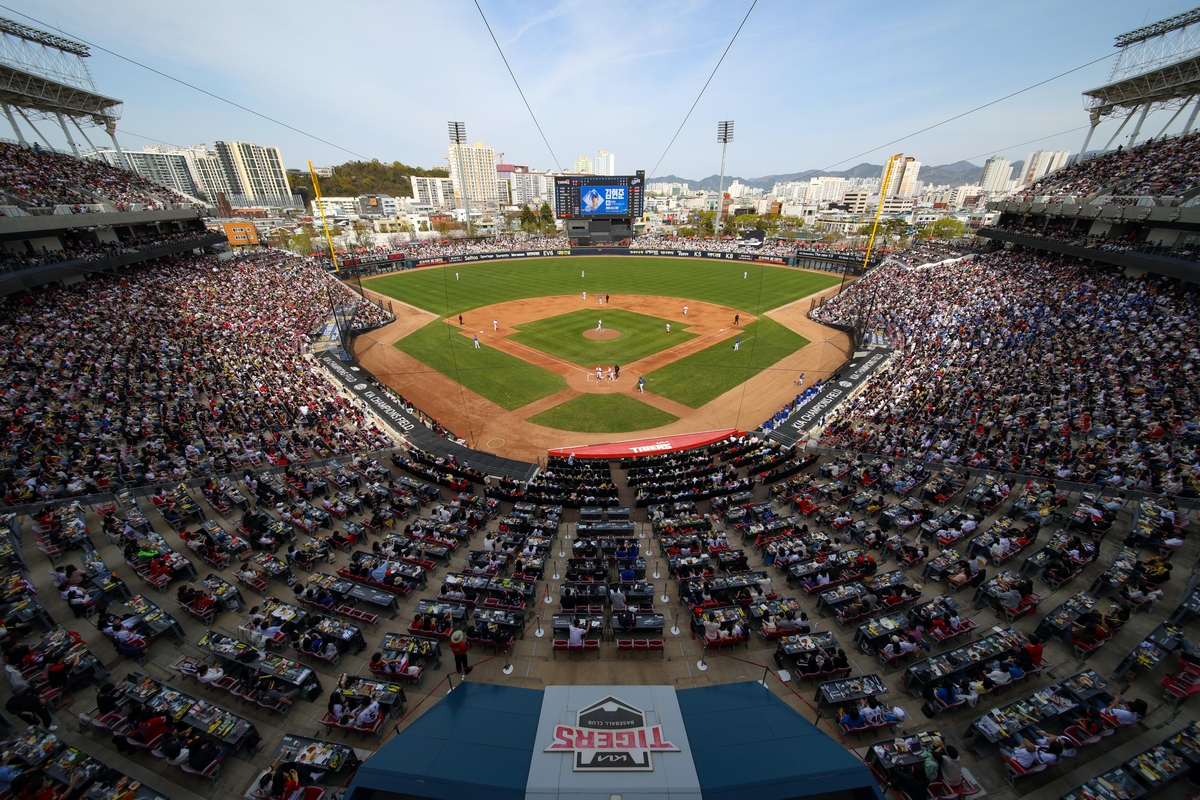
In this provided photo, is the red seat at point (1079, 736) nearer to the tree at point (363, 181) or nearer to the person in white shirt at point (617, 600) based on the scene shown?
the person in white shirt at point (617, 600)

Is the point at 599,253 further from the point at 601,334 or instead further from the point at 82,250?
the point at 82,250

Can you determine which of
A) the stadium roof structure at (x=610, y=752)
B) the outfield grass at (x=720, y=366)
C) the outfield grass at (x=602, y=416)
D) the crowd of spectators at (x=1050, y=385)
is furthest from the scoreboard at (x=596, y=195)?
the stadium roof structure at (x=610, y=752)

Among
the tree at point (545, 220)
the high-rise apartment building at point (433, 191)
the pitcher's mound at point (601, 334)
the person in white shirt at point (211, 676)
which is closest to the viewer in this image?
the person in white shirt at point (211, 676)

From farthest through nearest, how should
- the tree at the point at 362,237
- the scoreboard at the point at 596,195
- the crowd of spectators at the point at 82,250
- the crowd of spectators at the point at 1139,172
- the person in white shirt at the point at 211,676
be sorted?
the tree at the point at 362,237 → the scoreboard at the point at 596,195 → the crowd of spectators at the point at 1139,172 → the crowd of spectators at the point at 82,250 → the person in white shirt at the point at 211,676

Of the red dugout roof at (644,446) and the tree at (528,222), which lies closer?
the red dugout roof at (644,446)

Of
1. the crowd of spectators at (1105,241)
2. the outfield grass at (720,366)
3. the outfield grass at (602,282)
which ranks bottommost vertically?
the outfield grass at (720,366)

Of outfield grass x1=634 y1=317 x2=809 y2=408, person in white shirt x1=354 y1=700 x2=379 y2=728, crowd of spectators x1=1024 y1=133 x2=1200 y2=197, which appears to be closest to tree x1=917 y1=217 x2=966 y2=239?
crowd of spectators x1=1024 y1=133 x2=1200 y2=197
